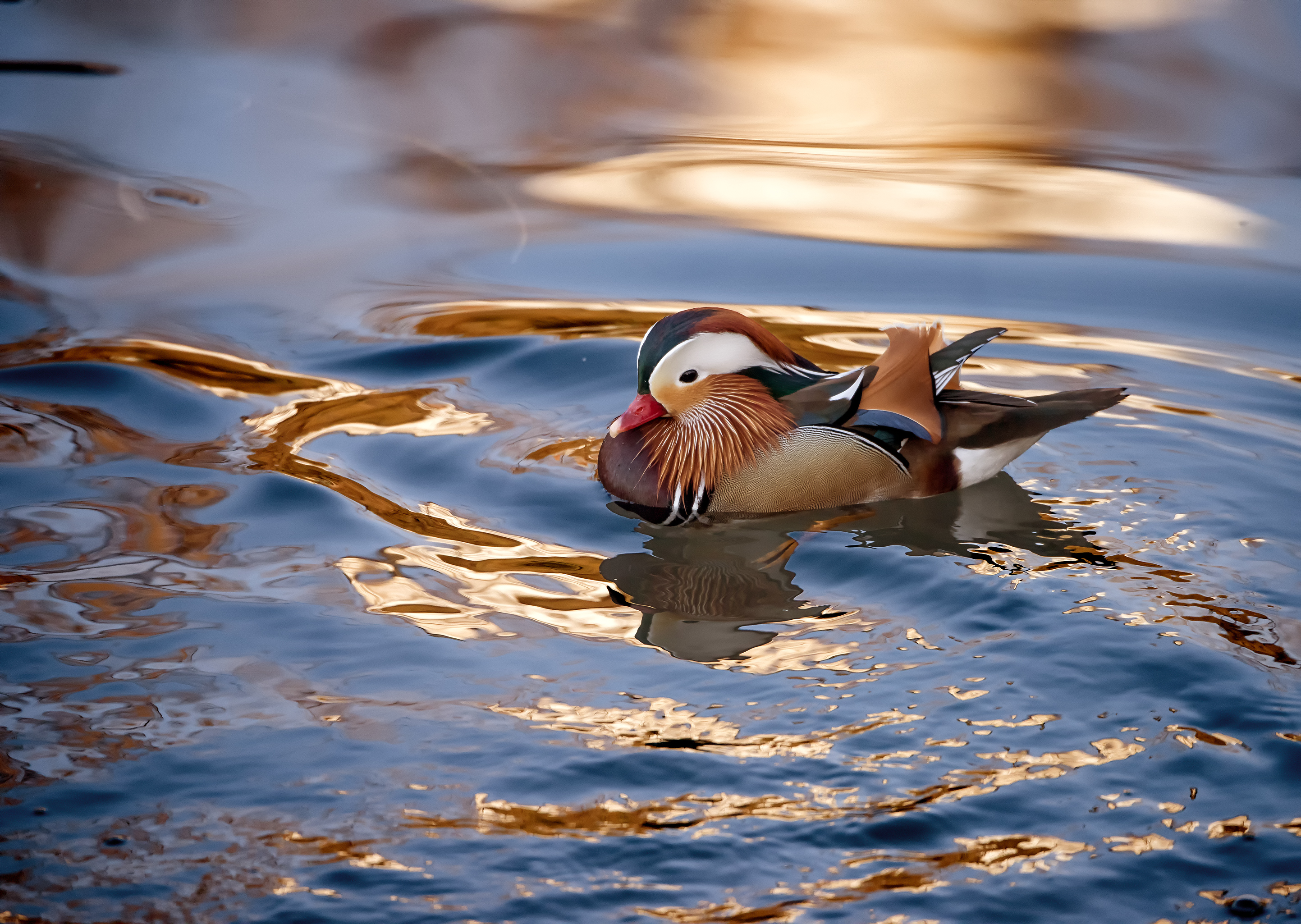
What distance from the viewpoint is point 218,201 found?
7.48 meters

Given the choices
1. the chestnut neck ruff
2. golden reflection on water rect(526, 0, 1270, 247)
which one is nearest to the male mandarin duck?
the chestnut neck ruff

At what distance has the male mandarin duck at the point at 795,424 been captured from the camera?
4.81m

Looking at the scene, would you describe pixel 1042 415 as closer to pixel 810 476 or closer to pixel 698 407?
pixel 810 476

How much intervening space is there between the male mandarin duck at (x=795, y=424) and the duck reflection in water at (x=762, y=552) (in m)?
0.08

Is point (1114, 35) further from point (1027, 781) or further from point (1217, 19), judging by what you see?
point (1027, 781)

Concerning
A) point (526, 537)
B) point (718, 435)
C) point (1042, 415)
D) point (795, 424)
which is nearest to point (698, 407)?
point (718, 435)

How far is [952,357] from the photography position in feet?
15.9

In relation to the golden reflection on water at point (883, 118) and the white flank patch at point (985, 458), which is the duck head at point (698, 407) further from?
the golden reflection on water at point (883, 118)

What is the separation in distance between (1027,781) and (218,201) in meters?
5.83

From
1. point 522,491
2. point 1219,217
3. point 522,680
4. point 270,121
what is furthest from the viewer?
point 270,121

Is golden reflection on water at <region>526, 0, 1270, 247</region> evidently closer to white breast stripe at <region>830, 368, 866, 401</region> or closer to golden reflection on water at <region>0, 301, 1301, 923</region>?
golden reflection on water at <region>0, 301, 1301, 923</region>

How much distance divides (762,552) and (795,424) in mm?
499

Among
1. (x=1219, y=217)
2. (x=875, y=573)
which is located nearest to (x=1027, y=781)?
(x=875, y=573)

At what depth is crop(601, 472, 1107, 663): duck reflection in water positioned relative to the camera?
4164 mm
